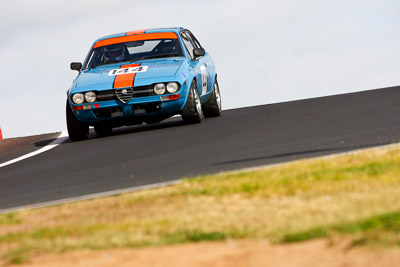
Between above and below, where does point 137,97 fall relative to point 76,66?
below

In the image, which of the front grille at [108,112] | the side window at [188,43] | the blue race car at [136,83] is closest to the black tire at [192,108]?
the blue race car at [136,83]

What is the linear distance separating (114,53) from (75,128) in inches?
58.2

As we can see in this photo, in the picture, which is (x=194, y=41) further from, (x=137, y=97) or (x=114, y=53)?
(x=137, y=97)

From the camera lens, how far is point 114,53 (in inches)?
688

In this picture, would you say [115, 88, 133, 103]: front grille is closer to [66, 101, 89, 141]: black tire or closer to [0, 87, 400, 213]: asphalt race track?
[0, 87, 400, 213]: asphalt race track

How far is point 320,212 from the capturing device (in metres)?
7.55

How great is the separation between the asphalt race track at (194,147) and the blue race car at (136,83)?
35cm

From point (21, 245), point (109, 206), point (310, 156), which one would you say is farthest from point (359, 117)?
point (21, 245)

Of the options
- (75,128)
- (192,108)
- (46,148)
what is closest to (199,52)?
(192,108)

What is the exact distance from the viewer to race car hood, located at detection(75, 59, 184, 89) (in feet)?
52.9

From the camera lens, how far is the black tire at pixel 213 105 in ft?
61.4

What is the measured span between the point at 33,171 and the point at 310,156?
3.77 metres

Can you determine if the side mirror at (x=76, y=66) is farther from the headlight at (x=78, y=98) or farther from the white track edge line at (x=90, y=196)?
the white track edge line at (x=90, y=196)

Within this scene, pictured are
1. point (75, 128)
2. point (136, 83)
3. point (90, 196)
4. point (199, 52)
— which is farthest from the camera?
point (199, 52)
